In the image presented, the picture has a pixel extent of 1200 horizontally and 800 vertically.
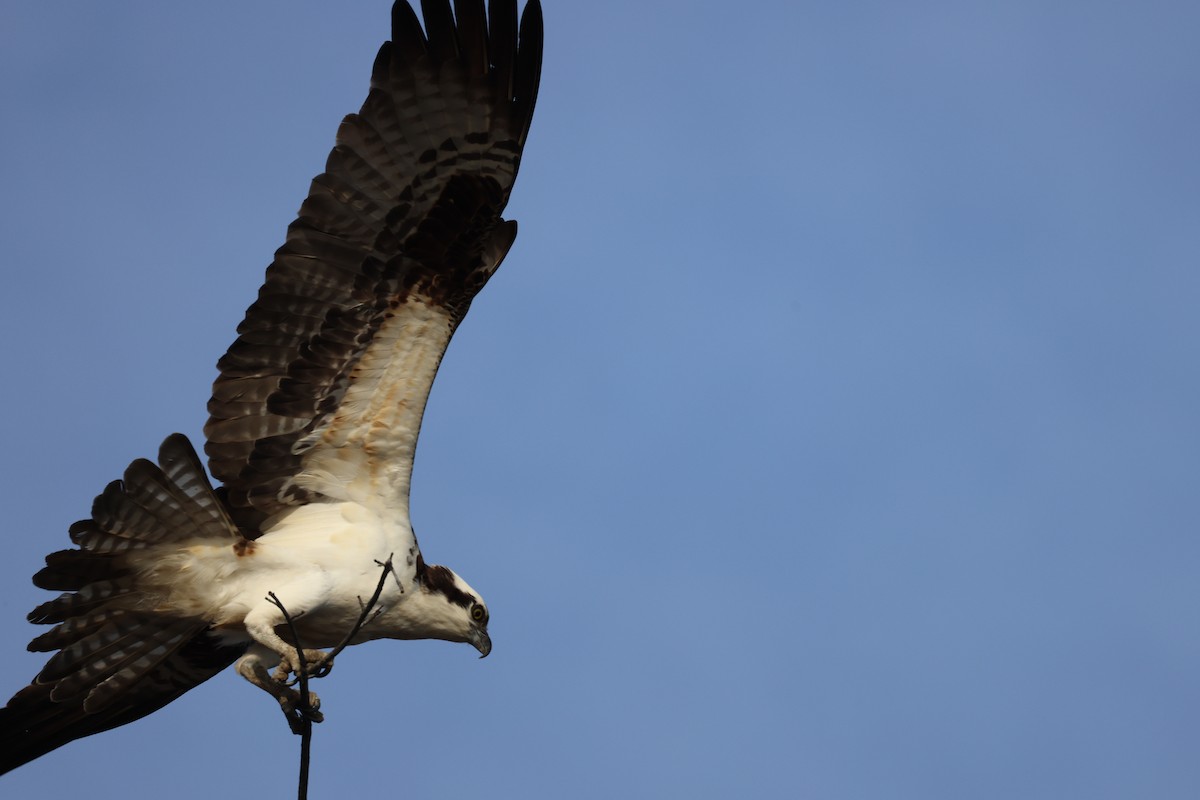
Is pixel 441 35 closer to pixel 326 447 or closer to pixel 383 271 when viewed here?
pixel 383 271

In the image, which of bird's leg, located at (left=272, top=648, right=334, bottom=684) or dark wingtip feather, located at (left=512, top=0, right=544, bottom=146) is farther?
dark wingtip feather, located at (left=512, top=0, right=544, bottom=146)

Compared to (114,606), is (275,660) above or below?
below

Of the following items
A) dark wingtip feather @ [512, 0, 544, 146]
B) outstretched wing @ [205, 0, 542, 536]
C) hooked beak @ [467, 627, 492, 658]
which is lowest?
hooked beak @ [467, 627, 492, 658]

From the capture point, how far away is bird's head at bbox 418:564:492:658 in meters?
6.37

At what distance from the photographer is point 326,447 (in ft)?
21.1

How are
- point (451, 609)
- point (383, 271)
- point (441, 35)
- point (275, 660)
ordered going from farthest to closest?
point (441, 35) < point (383, 271) < point (451, 609) < point (275, 660)

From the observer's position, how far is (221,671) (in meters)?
6.50

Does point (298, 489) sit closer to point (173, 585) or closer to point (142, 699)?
point (173, 585)

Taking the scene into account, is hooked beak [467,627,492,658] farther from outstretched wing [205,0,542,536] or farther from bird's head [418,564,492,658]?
outstretched wing [205,0,542,536]

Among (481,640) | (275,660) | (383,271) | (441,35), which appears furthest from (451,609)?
(441,35)

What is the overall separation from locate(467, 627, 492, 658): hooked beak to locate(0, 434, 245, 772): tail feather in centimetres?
108

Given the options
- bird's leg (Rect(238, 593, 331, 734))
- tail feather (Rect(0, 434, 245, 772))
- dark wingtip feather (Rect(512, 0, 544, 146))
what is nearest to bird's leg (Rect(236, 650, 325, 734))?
bird's leg (Rect(238, 593, 331, 734))

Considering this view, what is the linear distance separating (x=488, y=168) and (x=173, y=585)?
7.89ft

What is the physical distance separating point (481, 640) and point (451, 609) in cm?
24
